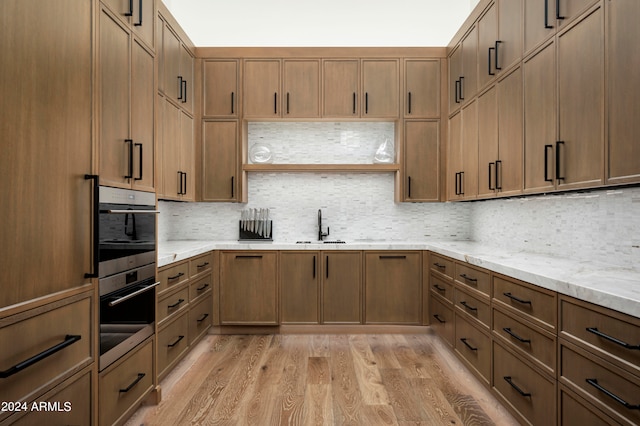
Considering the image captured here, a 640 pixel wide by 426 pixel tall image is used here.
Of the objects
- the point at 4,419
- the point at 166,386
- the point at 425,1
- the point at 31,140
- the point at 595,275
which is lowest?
the point at 166,386

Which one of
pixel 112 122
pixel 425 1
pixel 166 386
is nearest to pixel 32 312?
pixel 112 122

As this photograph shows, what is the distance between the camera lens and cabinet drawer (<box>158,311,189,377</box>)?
8.45 ft

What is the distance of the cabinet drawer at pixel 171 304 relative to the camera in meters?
2.54

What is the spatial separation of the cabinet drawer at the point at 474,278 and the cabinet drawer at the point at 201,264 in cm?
218

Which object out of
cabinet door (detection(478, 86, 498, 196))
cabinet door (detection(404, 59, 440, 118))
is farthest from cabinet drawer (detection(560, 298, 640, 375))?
cabinet door (detection(404, 59, 440, 118))

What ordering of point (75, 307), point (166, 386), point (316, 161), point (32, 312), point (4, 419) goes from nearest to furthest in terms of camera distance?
point (4, 419)
point (32, 312)
point (75, 307)
point (166, 386)
point (316, 161)

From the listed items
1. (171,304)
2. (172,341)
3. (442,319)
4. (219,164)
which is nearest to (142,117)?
(171,304)

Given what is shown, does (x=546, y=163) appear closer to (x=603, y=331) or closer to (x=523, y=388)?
(x=603, y=331)

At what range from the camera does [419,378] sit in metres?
2.77

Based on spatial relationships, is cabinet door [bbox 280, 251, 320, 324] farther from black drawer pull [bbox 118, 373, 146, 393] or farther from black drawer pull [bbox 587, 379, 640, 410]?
black drawer pull [bbox 587, 379, 640, 410]

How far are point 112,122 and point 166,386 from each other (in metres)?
1.83

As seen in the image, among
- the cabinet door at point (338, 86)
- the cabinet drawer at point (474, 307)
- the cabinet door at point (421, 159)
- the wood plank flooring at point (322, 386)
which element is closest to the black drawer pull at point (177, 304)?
the wood plank flooring at point (322, 386)

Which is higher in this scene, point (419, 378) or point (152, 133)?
point (152, 133)

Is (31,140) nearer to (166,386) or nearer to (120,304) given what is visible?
(120,304)
